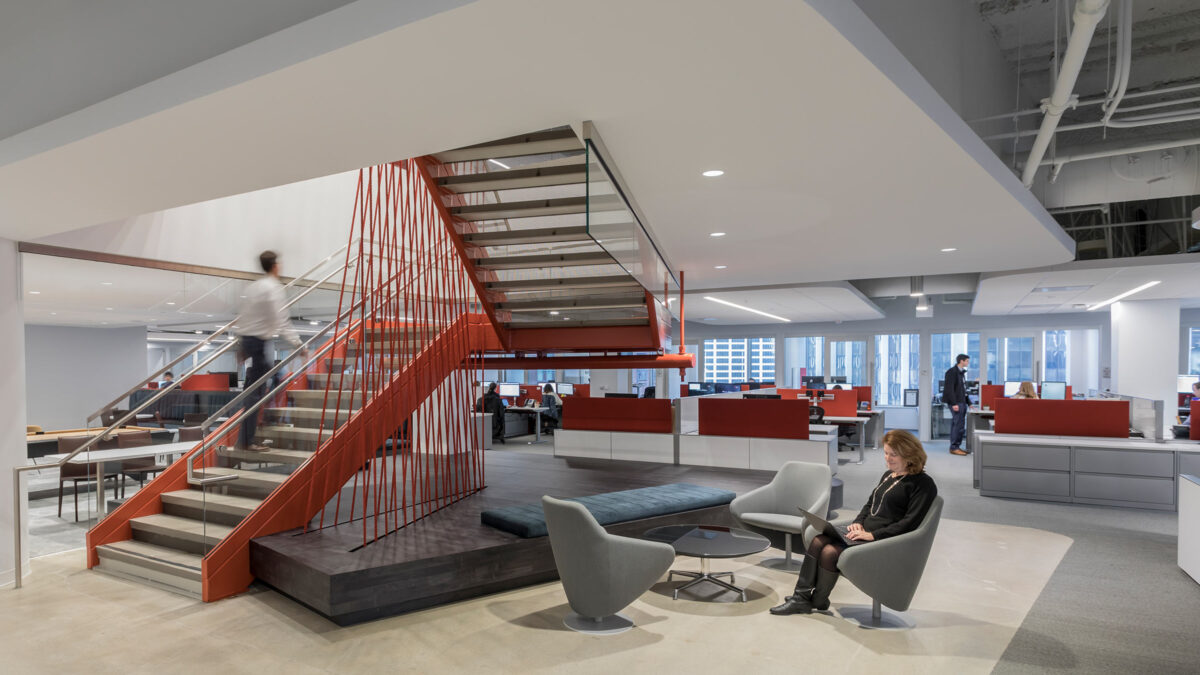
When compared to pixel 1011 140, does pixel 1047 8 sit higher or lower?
higher

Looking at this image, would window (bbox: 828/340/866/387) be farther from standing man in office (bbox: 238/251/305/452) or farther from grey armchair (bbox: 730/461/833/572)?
standing man in office (bbox: 238/251/305/452)

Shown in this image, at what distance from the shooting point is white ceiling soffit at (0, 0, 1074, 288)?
2.35 meters

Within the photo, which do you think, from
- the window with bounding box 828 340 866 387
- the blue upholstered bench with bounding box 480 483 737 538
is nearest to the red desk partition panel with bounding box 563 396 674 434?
the blue upholstered bench with bounding box 480 483 737 538

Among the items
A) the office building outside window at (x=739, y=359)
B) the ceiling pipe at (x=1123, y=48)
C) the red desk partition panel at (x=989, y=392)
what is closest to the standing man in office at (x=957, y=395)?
the red desk partition panel at (x=989, y=392)

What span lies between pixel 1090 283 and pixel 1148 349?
3.62 meters

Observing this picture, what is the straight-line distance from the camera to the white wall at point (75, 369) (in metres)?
13.5

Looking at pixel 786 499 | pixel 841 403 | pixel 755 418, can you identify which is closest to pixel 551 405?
pixel 841 403

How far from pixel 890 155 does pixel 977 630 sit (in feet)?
9.86

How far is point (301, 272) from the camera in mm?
8062

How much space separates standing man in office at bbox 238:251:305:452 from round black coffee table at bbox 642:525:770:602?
3696 millimetres

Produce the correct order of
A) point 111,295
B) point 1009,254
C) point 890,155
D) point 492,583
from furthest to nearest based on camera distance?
point 111,295
point 1009,254
point 492,583
point 890,155

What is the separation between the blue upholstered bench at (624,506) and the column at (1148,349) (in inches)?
392

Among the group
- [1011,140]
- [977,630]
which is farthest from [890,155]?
[1011,140]

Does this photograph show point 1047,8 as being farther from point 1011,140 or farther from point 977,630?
point 977,630
